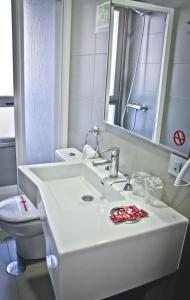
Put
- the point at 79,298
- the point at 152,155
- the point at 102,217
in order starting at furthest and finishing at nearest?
the point at 152,155 → the point at 102,217 → the point at 79,298

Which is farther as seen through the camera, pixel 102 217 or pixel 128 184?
pixel 128 184

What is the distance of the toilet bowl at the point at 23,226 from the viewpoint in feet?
5.83

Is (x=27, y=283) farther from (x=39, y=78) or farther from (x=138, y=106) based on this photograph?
(x=39, y=78)

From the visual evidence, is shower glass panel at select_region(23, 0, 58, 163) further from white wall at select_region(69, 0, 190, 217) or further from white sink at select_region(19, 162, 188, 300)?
white sink at select_region(19, 162, 188, 300)

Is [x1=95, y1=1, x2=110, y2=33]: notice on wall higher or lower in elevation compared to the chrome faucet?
higher

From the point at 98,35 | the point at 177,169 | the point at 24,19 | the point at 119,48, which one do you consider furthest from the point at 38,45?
the point at 177,169

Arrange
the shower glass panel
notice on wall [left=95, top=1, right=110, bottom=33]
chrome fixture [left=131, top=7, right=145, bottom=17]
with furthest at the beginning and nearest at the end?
the shower glass panel
notice on wall [left=95, top=1, right=110, bottom=33]
chrome fixture [left=131, top=7, right=145, bottom=17]

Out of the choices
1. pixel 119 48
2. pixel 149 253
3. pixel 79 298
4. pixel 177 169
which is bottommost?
pixel 79 298

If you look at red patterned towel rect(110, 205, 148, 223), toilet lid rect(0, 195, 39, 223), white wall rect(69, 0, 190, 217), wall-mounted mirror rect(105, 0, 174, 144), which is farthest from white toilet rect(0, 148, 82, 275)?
red patterned towel rect(110, 205, 148, 223)

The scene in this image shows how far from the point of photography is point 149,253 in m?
1.06

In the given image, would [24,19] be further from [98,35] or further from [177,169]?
[177,169]

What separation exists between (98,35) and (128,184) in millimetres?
1029

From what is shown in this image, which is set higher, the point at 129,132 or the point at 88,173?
the point at 129,132

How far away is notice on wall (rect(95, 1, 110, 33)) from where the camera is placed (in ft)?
5.29
